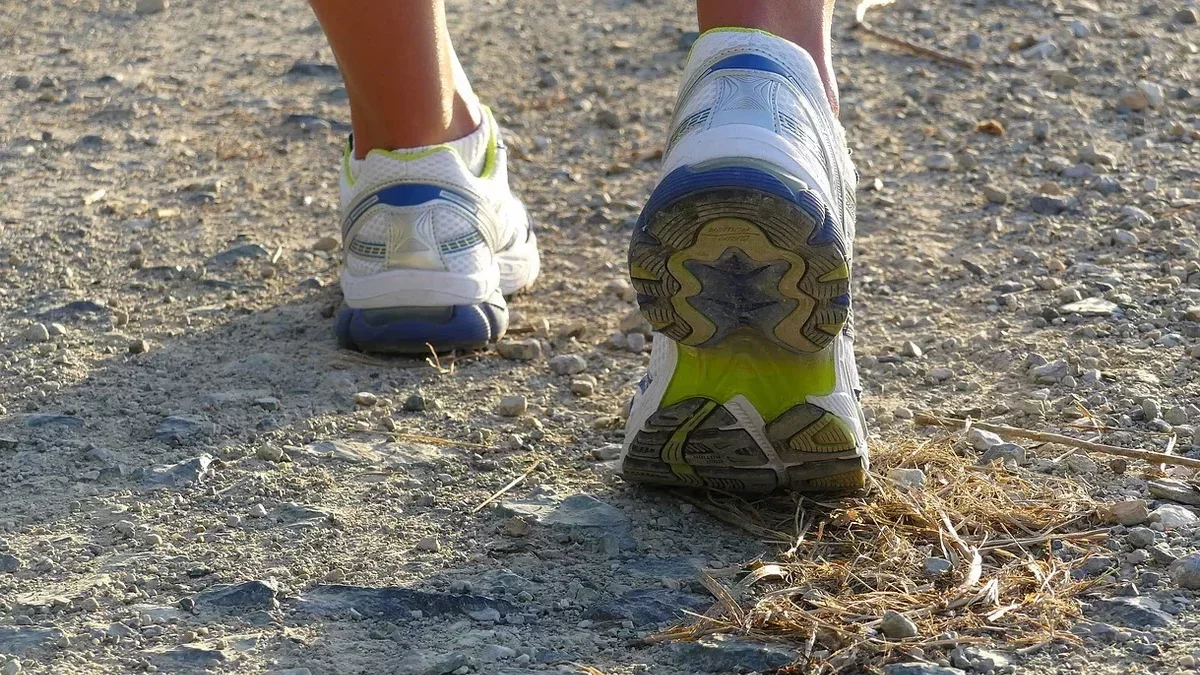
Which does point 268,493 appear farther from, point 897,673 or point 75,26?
point 75,26

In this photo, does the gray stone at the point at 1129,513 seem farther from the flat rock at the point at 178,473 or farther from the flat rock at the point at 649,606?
the flat rock at the point at 178,473

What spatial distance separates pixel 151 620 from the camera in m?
1.50

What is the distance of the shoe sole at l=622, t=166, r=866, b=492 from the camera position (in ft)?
4.68

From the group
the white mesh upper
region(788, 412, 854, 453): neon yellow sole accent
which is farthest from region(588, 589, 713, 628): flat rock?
the white mesh upper

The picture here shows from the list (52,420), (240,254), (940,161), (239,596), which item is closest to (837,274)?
(239,596)

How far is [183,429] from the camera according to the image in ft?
6.68

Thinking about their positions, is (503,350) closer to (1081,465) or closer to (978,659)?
(1081,465)

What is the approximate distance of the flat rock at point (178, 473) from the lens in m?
1.87

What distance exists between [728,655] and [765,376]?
13.5 inches

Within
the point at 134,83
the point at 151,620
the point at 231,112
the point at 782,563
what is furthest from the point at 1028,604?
the point at 134,83

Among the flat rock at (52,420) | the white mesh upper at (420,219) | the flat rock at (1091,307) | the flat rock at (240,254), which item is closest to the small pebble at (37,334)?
the flat rock at (52,420)

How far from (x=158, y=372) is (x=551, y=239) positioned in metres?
0.96

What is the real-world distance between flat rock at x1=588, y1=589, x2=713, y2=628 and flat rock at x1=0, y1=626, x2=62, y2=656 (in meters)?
0.58

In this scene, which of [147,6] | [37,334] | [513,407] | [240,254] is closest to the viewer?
[513,407]
